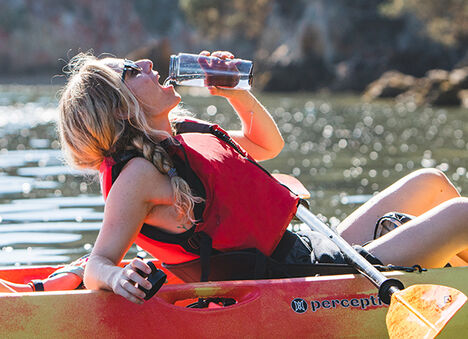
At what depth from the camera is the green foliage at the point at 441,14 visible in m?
33.2

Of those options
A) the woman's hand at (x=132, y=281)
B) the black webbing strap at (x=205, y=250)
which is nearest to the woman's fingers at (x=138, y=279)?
the woman's hand at (x=132, y=281)

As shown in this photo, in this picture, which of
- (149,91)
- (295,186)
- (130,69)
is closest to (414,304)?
(295,186)

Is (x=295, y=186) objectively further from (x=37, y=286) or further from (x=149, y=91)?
(x=37, y=286)

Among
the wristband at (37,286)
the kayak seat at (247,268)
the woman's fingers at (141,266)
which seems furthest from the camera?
the wristband at (37,286)

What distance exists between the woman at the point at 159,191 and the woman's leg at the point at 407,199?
1.11ft

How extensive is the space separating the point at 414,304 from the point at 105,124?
1363 mm

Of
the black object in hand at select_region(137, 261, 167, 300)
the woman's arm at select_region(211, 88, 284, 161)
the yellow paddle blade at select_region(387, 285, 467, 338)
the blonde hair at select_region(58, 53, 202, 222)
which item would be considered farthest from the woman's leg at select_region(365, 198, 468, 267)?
the black object in hand at select_region(137, 261, 167, 300)

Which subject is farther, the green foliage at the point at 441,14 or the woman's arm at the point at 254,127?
the green foliage at the point at 441,14

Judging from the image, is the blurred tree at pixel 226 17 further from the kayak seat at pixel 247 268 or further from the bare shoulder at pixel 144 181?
the bare shoulder at pixel 144 181

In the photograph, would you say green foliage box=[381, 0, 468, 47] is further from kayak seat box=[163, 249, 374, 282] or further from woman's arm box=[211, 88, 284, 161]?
kayak seat box=[163, 249, 374, 282]

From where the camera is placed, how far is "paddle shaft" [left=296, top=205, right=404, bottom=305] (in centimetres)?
292

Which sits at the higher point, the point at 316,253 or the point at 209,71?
the point at 209,71

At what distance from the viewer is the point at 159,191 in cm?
282

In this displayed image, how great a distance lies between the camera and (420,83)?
26.8 metres
